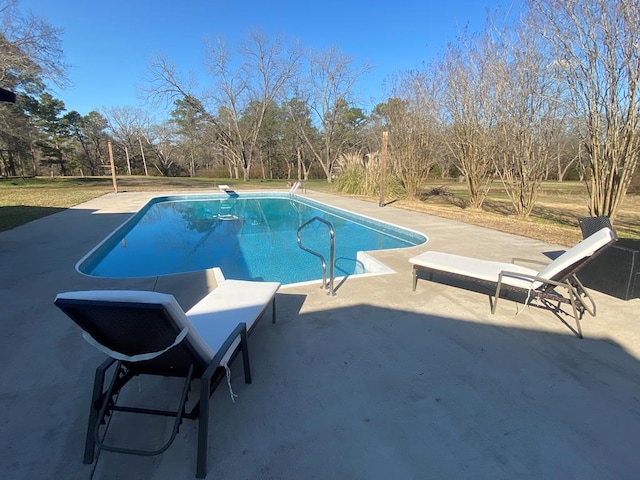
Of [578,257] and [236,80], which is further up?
[236,80]

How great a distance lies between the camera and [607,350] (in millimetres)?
2389

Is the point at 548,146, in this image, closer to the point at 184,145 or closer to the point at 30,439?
the point at 30,439

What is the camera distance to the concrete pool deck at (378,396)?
150 cm

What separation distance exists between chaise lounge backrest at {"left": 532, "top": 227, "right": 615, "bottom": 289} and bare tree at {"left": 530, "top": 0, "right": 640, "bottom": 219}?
410 centimetres

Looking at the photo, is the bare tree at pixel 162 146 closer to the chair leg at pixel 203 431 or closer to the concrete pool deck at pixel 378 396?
the concrete pool deck at pixel 378 396

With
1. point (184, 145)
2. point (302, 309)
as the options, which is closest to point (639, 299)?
point (302, 309)

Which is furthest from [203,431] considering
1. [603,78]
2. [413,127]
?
[413,127]

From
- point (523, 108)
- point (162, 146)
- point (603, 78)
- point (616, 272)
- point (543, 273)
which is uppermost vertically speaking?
point (162, 146)

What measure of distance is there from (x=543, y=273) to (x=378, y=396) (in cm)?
198

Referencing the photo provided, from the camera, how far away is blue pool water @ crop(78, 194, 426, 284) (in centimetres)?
539

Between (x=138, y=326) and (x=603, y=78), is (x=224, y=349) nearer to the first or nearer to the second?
(x=138, y=326)

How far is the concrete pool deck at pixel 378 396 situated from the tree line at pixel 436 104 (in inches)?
170

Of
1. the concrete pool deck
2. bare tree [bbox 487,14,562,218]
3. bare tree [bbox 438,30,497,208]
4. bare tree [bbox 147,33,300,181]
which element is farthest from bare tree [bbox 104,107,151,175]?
the concrete pool deck

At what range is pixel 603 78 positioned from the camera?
5496 millimetres
